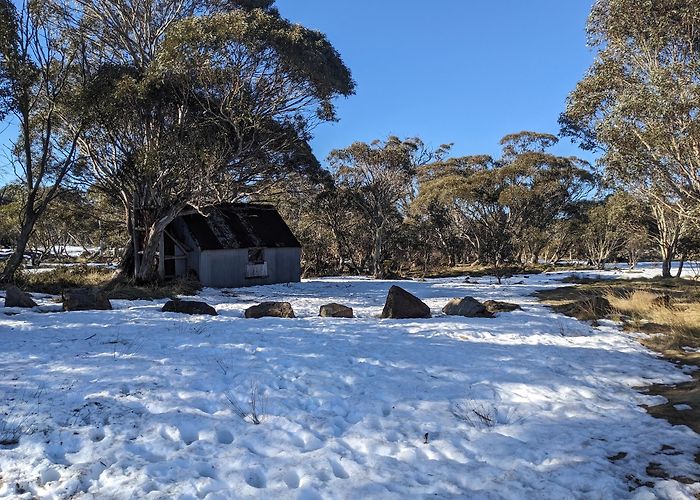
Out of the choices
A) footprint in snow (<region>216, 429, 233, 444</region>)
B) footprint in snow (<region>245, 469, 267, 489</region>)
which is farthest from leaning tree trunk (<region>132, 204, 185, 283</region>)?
footprint in snow (<region>245, 469, 267, 489</region>)

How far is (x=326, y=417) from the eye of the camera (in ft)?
17.6

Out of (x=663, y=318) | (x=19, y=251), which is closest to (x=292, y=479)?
(x=663, y=318)

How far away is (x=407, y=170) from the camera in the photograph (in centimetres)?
3541

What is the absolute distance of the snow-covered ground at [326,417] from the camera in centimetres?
390

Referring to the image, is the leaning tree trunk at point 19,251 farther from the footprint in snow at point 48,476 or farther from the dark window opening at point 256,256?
the footprint in snow at point 48,476

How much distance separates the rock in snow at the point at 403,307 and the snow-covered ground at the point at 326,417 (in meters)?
3.57

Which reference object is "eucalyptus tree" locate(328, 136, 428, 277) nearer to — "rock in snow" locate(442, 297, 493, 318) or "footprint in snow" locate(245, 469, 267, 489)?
"rock in snow" locate(442, 297, 493, 318)

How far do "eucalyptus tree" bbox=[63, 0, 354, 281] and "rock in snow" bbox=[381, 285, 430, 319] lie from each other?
392 inches

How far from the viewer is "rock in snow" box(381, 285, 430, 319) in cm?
1308

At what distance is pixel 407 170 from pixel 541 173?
40.3 feet

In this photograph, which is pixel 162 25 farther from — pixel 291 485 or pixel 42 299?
pixel 291 485

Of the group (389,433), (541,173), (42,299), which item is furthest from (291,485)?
(541,173)

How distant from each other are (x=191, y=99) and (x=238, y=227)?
8853mm

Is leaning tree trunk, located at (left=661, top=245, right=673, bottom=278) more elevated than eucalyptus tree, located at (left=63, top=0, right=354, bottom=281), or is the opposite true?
eucalyptus tree, located at (left=63, top=0, right=354, bottom=281)
